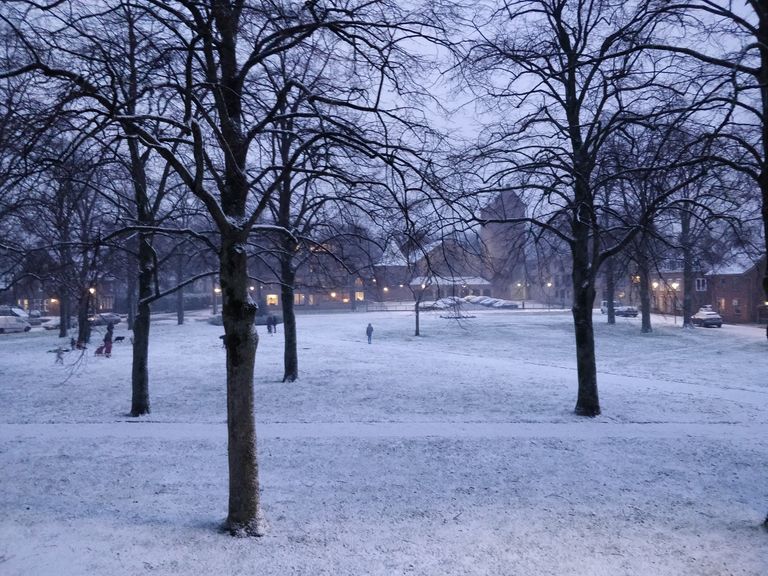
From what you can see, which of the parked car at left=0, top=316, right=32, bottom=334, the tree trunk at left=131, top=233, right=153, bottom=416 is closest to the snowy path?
the tree trunk at left=131, top=233, right=153, bottom=416

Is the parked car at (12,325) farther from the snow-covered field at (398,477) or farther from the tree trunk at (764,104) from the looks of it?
the tree trunk at (764,104)

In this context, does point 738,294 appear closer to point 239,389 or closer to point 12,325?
point 239,389

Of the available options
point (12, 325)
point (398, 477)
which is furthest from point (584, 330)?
point (12, 325)

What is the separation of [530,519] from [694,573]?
→ 1818mm

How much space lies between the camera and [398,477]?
8039 millimetres

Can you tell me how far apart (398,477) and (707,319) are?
39794mm

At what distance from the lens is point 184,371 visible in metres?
19.1

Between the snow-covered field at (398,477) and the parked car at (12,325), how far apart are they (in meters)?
27.6

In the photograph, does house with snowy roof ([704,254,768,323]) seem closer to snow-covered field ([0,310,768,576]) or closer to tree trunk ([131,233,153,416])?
snow-covered field ([0,310,768,576])

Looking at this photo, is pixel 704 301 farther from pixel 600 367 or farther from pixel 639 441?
pixel 639 441

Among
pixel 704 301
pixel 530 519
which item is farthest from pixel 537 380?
pixel 704 301

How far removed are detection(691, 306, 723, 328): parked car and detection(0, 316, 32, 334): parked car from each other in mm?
53072

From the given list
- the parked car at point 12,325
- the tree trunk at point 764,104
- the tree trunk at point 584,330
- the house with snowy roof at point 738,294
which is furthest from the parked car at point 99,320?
the house with snowy roof at point 738,294

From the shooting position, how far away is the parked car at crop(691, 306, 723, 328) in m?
39.2
